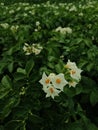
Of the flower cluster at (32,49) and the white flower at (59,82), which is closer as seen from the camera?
the white flower at (59,82)

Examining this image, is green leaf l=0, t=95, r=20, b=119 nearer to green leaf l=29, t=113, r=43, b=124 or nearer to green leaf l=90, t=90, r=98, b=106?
green leaf l=29, t=113, r=43, b=124

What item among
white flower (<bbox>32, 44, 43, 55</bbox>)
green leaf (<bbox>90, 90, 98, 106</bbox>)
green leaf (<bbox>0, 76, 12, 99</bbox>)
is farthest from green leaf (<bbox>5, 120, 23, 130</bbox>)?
white flower (<bbox>32, 44, 43, 55</bbox>)

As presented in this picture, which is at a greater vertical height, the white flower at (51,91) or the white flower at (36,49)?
the white flower at (51,91)

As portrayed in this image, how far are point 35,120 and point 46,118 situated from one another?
5.9 inches

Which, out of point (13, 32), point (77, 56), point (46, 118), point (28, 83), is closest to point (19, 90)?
point (28, 83)

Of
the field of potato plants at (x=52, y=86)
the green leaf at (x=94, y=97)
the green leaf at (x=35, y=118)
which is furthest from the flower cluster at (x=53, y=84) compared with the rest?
the green leaf at (x=94, y=97)

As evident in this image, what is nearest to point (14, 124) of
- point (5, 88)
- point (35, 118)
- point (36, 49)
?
point (35, 118)

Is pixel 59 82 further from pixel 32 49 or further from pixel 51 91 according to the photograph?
pixel 32 49

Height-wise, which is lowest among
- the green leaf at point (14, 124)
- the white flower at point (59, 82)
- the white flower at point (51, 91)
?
the green leaf at point (14, 124)

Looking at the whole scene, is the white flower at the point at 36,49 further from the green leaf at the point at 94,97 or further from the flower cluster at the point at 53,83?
the flower cluster at the point at 53,83

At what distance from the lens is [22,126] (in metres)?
1.96

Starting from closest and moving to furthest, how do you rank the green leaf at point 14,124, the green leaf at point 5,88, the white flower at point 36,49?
the green leaf at point 14,124 → the green leaf at point 5,88 → the white flower at point 36,49

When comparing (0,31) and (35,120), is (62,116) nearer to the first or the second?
(35,120)

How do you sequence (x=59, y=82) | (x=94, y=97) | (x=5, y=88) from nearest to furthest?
(x=59, y=82) < (x=5, y=88) < (x=94, y=97)
